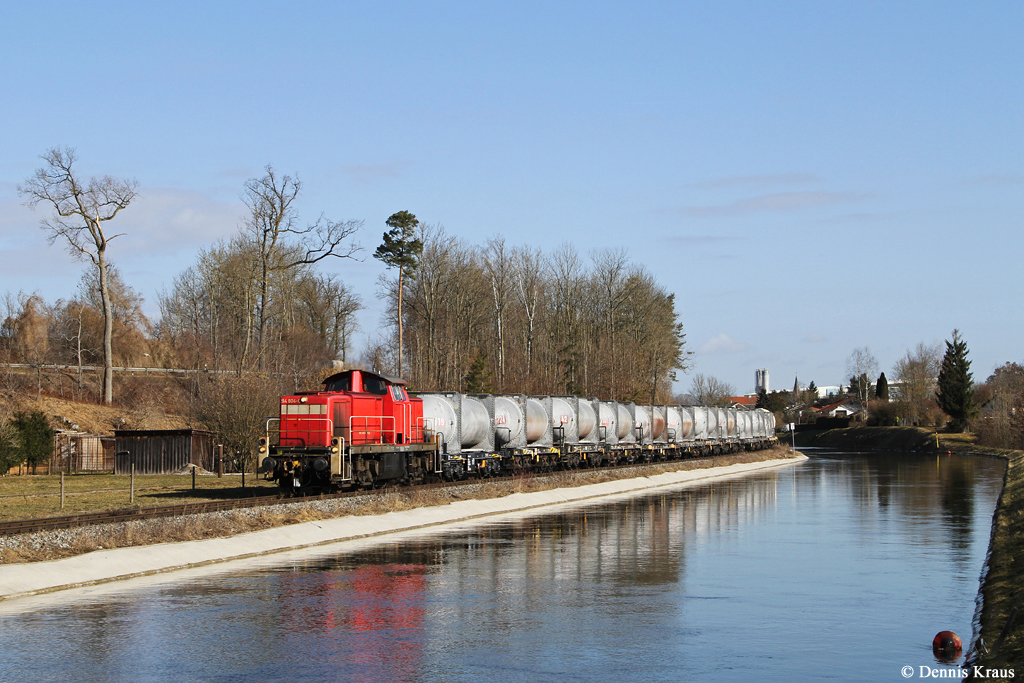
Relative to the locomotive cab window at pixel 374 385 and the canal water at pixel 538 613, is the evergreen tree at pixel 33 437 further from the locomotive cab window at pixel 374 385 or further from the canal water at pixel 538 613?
the canal water at pixel 538 613

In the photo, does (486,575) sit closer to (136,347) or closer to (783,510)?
(783,510)

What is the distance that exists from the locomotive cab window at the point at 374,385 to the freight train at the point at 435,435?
3cm

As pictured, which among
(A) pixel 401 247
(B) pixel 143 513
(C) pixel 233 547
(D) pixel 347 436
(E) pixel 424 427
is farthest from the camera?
(A) pixel 401 247

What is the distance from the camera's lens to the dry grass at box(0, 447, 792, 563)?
64.4ft

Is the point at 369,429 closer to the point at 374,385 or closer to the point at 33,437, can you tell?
the point at 374,385

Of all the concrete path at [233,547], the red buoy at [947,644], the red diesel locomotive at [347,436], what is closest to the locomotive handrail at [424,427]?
the red diesel locomotive at [347,436]

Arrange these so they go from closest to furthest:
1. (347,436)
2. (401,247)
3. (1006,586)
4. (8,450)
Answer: (1006,586), (347,436), (8,450), (401,247)

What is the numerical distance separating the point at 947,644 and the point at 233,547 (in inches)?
621

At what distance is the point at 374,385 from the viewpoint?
32125 mm

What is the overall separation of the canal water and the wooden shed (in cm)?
2193

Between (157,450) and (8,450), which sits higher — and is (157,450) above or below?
below

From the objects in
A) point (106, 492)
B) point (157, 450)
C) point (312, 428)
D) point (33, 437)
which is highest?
point (312, 428)

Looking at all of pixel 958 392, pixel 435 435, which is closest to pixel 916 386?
pixel 958 392

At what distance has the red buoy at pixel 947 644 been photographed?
1336 centimetres
